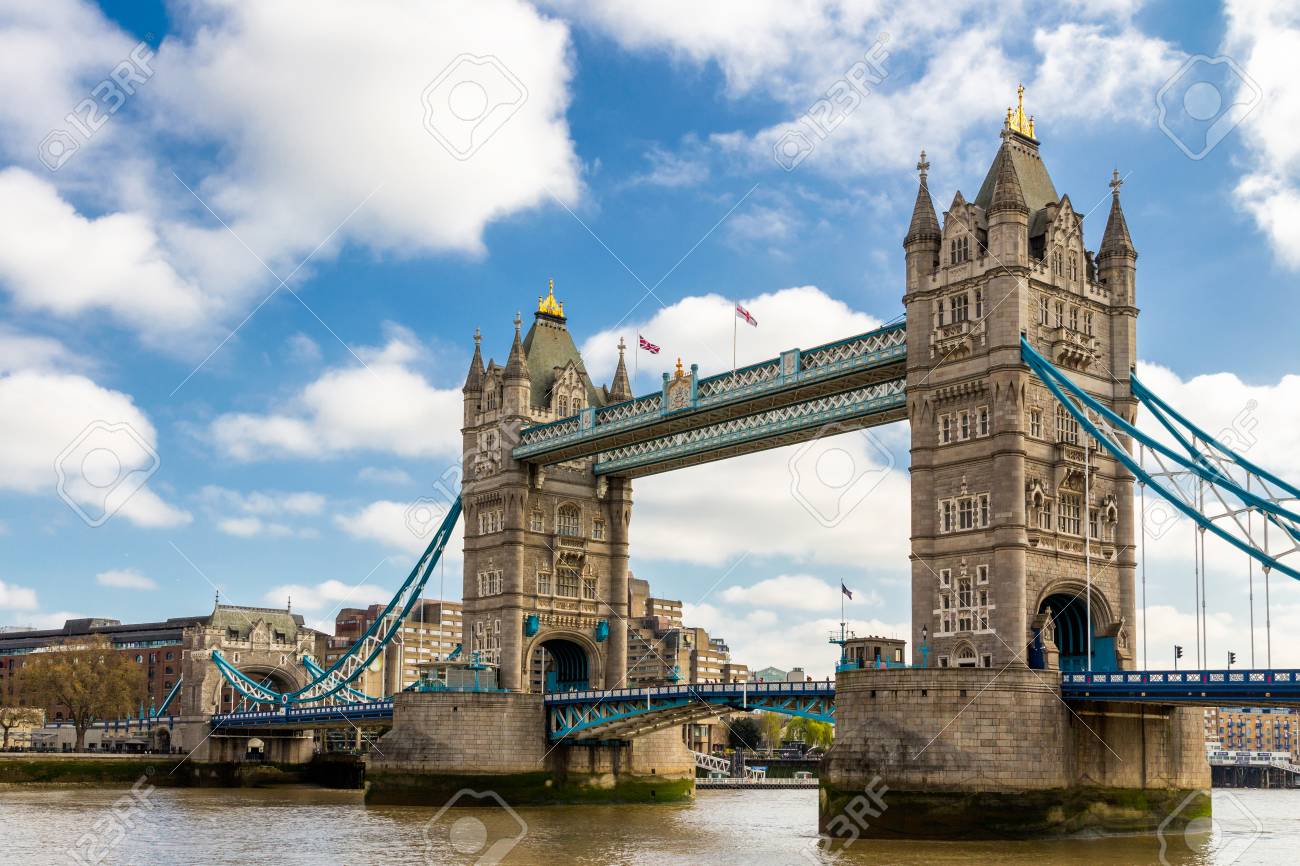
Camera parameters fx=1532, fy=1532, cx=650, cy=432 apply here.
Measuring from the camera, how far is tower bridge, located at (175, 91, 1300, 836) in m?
50.9

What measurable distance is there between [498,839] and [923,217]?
2867 centimetres

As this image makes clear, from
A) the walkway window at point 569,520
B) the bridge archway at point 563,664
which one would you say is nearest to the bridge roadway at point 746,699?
the bridge archway at point 563,664

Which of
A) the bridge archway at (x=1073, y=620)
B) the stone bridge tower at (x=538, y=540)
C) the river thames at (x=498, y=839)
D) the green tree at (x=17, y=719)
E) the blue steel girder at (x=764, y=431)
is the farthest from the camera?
the green tree at (x=17, y=719)

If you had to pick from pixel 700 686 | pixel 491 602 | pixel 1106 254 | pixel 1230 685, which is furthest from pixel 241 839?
pixel 1106 254

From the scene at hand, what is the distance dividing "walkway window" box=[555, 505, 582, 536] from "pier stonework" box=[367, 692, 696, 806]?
1059 cm

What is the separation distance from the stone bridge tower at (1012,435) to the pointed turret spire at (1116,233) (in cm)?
12

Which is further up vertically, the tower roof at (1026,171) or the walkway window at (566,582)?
the tower roof at (1026,171)

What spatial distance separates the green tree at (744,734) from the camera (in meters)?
153

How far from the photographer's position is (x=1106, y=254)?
6084 centimetres

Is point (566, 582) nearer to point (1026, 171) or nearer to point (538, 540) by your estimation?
point (538, 540)

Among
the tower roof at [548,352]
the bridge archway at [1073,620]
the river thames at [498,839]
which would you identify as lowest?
the river thames at [498,839]

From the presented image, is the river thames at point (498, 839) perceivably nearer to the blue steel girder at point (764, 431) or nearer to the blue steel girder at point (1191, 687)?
the blue steel girder at point (1191, 687)

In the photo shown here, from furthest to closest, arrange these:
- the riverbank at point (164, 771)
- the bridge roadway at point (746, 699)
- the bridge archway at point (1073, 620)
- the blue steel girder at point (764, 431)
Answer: the riverbank at point (164, 771) → the blue steel girder at point (764, 431) → the bridge archway at point (1073, 620) → the bridge roadway at point (746, 699)

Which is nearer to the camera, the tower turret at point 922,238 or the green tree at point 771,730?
the tower turret at point 922,238
